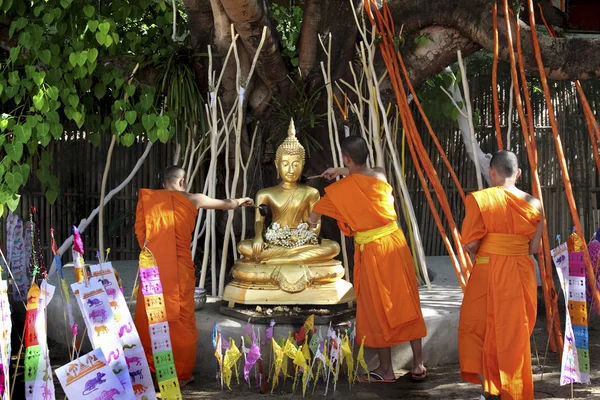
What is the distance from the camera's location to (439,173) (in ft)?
28.3

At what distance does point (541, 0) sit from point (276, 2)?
8.30ft

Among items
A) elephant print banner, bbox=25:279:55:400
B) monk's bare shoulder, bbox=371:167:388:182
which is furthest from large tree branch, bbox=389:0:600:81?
elephant print banner, bbox=25:279:55:400

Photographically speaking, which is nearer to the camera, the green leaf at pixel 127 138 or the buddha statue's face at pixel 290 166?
the buddha statue's face at pixel 290 166

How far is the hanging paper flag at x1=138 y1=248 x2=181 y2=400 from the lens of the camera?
12.3 ft

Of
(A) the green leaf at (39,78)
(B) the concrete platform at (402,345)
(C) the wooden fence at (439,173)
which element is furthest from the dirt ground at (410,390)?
(C) the wooden fence at (439,173)

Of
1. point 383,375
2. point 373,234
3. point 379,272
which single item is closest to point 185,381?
point 383,375

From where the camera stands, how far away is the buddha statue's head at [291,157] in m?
5.38

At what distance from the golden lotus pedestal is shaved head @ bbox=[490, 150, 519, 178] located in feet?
5.05

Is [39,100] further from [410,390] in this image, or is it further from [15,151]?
[410,390]

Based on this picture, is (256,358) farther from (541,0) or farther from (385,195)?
(541,0)

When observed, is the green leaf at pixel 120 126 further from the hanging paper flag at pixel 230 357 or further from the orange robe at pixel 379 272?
the hanging paper flag at pixel 230 357

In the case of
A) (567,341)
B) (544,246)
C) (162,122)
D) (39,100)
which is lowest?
(567,341)

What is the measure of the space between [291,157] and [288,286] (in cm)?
96

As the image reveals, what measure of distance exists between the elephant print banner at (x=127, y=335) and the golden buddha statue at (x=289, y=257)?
1.42 m
